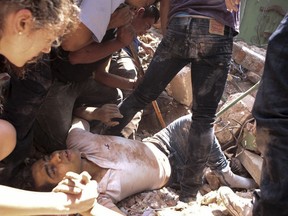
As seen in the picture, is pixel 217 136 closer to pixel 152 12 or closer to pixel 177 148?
pixel 177 148

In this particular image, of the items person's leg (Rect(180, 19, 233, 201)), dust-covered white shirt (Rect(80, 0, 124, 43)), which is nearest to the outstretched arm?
dust-covered white shirt (Rect(80, 0, 124, 43))

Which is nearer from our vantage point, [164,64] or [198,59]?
[198,59]

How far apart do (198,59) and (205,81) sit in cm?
14

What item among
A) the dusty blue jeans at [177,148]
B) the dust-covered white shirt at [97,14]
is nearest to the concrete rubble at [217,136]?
the dusty blue jeans at [177,148]

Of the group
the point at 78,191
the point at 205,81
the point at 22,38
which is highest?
the point at 22,38

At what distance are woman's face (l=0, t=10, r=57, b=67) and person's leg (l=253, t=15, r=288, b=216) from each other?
0.82m

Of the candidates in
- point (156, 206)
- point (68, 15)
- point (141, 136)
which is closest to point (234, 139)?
point (141, 136)

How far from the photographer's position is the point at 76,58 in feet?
8.31

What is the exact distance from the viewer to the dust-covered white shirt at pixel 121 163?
2574 millimetres

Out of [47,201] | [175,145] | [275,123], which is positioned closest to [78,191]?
[47,201]

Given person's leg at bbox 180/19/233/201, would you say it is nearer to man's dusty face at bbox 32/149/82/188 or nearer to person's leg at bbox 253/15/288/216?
man's dusty face at bbox 32/149/82/188

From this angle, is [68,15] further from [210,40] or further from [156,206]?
[156,206]

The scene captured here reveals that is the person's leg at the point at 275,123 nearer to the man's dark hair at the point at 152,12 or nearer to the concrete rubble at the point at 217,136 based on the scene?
the concrete rubble at the point at 217,136

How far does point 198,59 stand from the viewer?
2.59m
